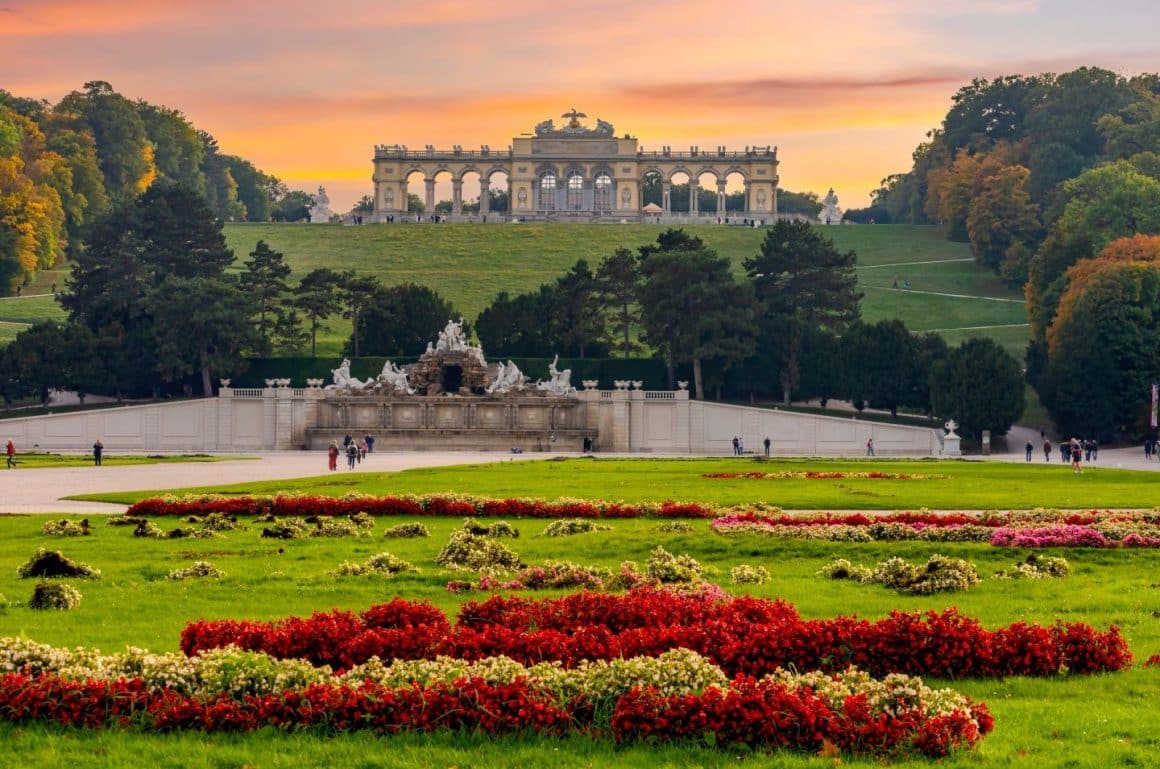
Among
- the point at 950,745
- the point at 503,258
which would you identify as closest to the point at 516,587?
the point at 950,745

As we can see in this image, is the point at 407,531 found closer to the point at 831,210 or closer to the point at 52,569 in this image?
the point at 52,569

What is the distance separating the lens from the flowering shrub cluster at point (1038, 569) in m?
20.2

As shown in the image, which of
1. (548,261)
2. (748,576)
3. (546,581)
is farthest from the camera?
(548,261)

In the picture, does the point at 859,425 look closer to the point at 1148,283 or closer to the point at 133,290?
the point at 1148,283

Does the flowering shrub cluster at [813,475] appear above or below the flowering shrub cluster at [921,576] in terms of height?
below

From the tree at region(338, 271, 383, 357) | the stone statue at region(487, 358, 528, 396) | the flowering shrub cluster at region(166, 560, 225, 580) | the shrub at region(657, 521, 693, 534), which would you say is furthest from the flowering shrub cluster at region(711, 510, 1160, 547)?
the tree at region(338, 271, 383, 357)

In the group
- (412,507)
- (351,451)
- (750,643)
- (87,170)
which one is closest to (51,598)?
(750,643)

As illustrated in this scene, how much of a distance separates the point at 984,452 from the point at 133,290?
38.1 metres

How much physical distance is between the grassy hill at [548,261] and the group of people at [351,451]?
15434mm

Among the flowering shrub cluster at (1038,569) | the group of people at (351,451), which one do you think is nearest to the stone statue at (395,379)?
the group of people at (351,451)

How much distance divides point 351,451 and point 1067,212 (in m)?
47.3

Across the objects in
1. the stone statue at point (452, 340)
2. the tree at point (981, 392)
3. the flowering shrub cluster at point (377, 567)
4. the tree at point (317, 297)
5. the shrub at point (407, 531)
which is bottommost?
the shrub at point (407, 531)

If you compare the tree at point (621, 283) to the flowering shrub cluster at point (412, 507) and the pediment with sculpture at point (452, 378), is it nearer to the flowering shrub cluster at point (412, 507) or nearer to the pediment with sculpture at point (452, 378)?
the pediment with sculpture at point (452, 378)

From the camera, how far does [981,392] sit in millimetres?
66750
